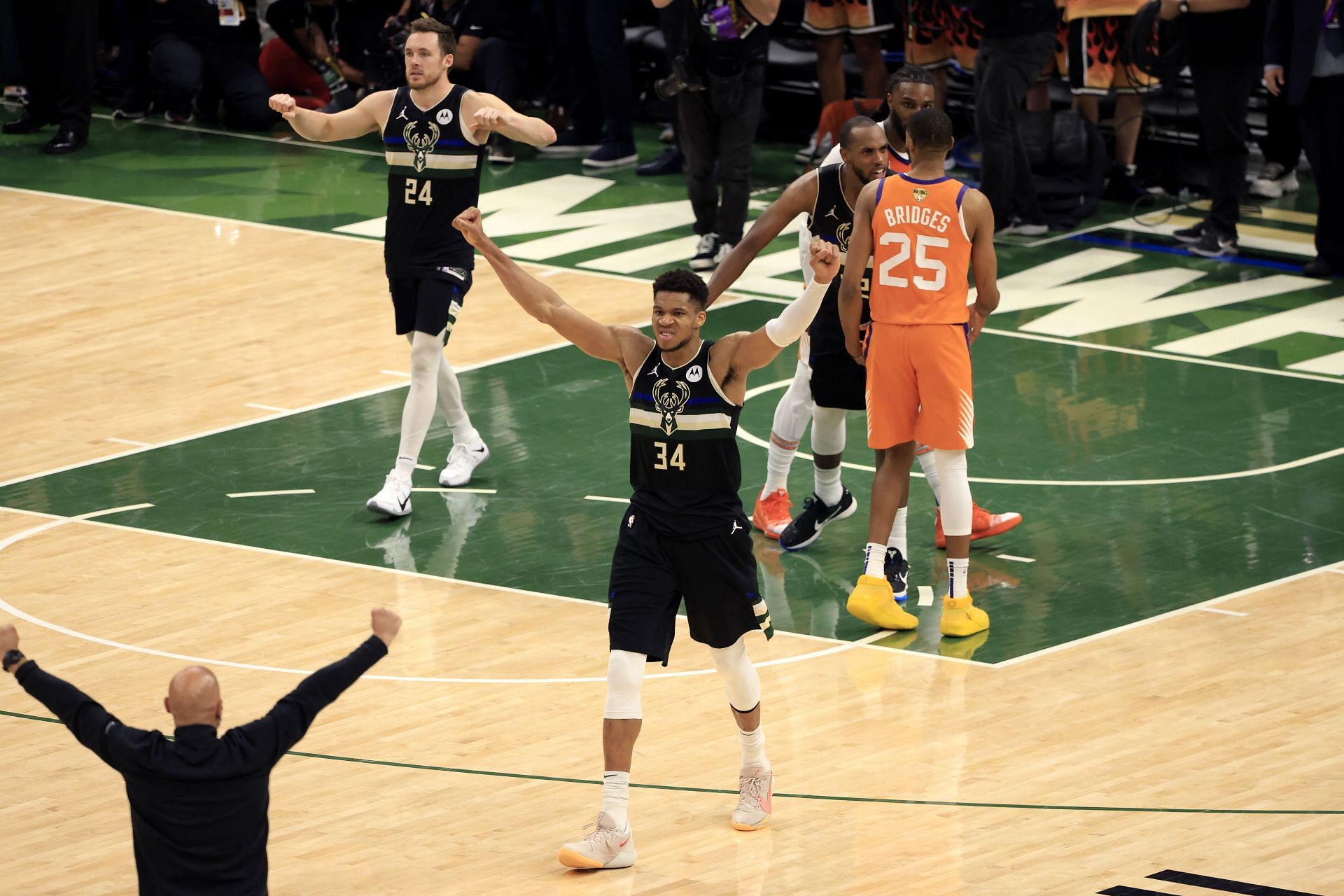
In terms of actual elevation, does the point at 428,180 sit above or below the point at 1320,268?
above

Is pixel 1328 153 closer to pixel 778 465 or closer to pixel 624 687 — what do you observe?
pixel 778 465

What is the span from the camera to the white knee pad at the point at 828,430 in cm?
1030

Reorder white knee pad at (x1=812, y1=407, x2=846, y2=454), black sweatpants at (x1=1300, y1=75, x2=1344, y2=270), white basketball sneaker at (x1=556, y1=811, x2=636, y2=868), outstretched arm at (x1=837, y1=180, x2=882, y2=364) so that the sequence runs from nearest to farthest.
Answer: white basketball sneaker at (x1=556, y1=811, x2=636, y2=868) < outstretched arm at (x1=837, y1=180, x2=882, y2=364) < white knee pad at (x1=812, y1=407, x2=846, y2=454) < black sweatpants at (x1=1300, y1=75, x2=1344, y2=270)

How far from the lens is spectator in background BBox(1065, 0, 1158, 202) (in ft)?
53.2

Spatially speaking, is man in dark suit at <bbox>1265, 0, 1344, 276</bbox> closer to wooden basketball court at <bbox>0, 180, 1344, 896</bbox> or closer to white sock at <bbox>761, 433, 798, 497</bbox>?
wooden basketball court at <bbox>0, 180, 1344, 896</bbox>

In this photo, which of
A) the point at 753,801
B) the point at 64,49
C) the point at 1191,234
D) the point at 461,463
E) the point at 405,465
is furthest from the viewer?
the point at 64,49

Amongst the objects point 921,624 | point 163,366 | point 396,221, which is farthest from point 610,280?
point 921,624

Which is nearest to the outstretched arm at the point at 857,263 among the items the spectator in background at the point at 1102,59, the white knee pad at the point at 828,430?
the white knee pad at the point at 828,430

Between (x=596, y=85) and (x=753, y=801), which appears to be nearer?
(x=753, y=801)

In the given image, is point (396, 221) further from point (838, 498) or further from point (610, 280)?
point (610, 280)

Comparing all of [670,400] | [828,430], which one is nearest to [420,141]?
[828,430]

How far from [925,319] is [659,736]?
2071 mm

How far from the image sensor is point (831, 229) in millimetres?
9953

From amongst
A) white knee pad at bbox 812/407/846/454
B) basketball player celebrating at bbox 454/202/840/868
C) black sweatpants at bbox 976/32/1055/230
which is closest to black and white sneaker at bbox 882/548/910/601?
white knee pad at bbox 812/407/846/454
